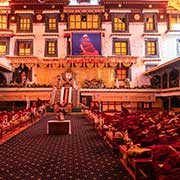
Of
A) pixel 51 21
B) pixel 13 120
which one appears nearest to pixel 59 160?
pixel 13 120

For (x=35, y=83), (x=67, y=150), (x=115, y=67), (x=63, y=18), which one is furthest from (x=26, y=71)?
(x=67, y=150)

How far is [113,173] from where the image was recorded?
6.64 metres

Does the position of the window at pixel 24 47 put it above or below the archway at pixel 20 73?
above

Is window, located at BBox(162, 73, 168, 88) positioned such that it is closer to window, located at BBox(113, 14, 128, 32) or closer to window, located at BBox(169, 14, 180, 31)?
window, located at BBox(169, 14, 180, 31)

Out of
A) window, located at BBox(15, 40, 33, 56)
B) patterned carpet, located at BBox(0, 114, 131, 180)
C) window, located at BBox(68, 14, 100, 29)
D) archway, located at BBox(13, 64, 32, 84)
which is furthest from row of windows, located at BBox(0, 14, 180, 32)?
patterned carpet, located at BBox(0, 114, 131, 180)

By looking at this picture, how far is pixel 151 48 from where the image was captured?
110 feet

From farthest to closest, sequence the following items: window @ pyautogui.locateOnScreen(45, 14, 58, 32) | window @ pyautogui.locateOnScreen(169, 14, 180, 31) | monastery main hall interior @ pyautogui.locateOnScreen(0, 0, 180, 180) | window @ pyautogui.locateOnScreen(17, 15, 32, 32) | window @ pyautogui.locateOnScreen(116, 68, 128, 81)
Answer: window @ pyautogui.locateOnScreen(45, 14, 58, 32), window @ pyautogui.locateOnScreen(17, 15, 32, 32), window @ pyautogui.locateOnScreen(169, 14, 180, 31), window @ pyautogui.locateOnScreen(116, 68, 128, 81), monastery main hall interior @ pyautogui.locateOnScreen(0, 0, 180, 180)

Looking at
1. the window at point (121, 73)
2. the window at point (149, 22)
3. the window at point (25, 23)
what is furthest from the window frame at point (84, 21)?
the window at point (121, 73)

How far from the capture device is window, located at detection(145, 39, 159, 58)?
33.3 metres

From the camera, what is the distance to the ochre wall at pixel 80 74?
33188 mm

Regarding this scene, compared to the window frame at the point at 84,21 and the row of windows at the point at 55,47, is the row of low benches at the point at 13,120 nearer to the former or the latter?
the row of windows at the point at 55,47

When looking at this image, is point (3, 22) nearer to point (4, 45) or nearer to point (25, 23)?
point (25, 23)

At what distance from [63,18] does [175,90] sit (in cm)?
1573

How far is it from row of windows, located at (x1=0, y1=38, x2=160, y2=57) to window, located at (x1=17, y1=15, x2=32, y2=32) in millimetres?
1513
